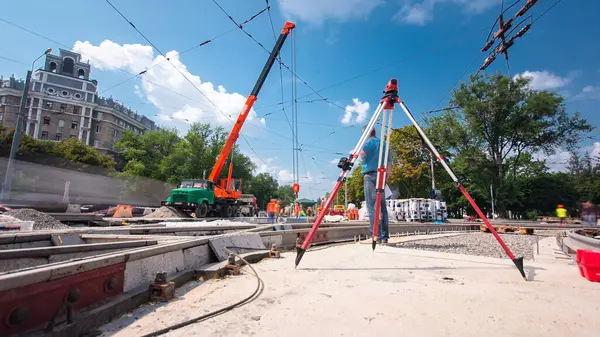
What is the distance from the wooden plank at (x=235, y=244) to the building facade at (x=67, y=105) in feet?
215

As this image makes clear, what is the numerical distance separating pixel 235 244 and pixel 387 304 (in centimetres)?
254

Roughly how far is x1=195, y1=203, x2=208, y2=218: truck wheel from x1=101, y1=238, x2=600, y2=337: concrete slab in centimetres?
1264

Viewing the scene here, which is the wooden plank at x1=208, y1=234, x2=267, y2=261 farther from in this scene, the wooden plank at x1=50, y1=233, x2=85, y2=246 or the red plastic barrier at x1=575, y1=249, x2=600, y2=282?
the red plastic barrier at x1=575, y1=249, x2=600, y2=282

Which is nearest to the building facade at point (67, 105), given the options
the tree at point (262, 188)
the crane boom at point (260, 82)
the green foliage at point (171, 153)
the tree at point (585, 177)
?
the green foliage at point (171, 153)

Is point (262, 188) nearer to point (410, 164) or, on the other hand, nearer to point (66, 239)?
point (410, 164)

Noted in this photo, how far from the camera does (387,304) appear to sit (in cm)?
235

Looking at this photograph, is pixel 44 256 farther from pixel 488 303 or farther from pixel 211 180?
pixel 211 180

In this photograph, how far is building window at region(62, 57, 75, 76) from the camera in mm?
65250

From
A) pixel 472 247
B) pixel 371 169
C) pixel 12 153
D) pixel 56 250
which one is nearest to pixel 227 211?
pixel 12 153

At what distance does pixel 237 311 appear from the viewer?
2.19 metres

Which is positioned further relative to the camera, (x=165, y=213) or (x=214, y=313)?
(x=165, y=213)

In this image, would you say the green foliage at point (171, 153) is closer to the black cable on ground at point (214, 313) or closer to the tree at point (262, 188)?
the tree at point (262, 188)

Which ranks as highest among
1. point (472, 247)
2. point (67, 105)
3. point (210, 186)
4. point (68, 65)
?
point (68, 65)

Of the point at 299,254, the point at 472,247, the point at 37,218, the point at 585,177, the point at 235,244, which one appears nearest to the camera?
the point at 299,254
